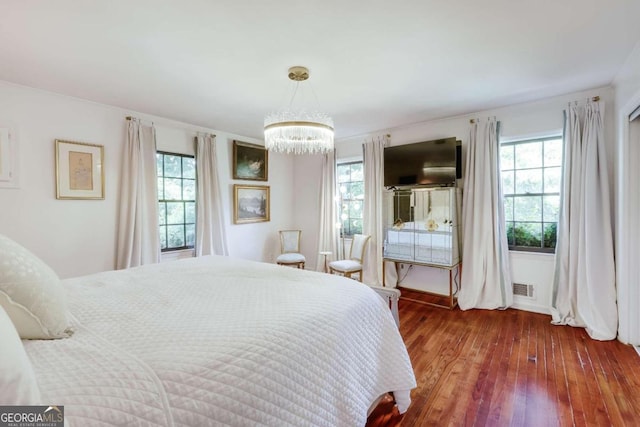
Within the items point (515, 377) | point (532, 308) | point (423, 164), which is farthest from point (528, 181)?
point (515, 377)

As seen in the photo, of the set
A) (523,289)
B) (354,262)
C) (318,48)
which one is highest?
(318,48)

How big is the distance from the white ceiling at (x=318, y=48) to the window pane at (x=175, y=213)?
53.3 inches

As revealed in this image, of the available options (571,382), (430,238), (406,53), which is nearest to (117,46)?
(406,53)

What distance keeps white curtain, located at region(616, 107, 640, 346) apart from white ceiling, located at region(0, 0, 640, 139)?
0.77m

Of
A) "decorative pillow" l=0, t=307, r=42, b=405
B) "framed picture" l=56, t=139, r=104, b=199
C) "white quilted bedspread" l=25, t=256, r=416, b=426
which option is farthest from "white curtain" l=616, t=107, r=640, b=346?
"framed picture" l=56, t=139, r=104, b=199

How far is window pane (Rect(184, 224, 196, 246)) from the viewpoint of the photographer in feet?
13.9

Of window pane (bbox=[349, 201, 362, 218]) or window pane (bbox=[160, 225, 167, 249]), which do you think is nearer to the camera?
window pane (bbox=[160, 225, 167, 249])

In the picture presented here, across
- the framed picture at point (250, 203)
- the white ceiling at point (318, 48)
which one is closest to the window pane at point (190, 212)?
the framed picture at point (250, 203)

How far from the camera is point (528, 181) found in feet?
11.8

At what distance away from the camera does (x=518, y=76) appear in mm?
2721

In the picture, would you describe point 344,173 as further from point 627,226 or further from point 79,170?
point 79,170

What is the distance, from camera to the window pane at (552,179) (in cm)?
341

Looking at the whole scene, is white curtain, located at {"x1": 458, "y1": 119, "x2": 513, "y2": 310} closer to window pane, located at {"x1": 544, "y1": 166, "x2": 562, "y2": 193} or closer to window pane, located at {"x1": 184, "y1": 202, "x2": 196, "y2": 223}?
window pane, located at {"x1": 544, "y1": 166, "x2": 562, "y2": 193}

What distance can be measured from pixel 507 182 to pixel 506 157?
32 centimetres
